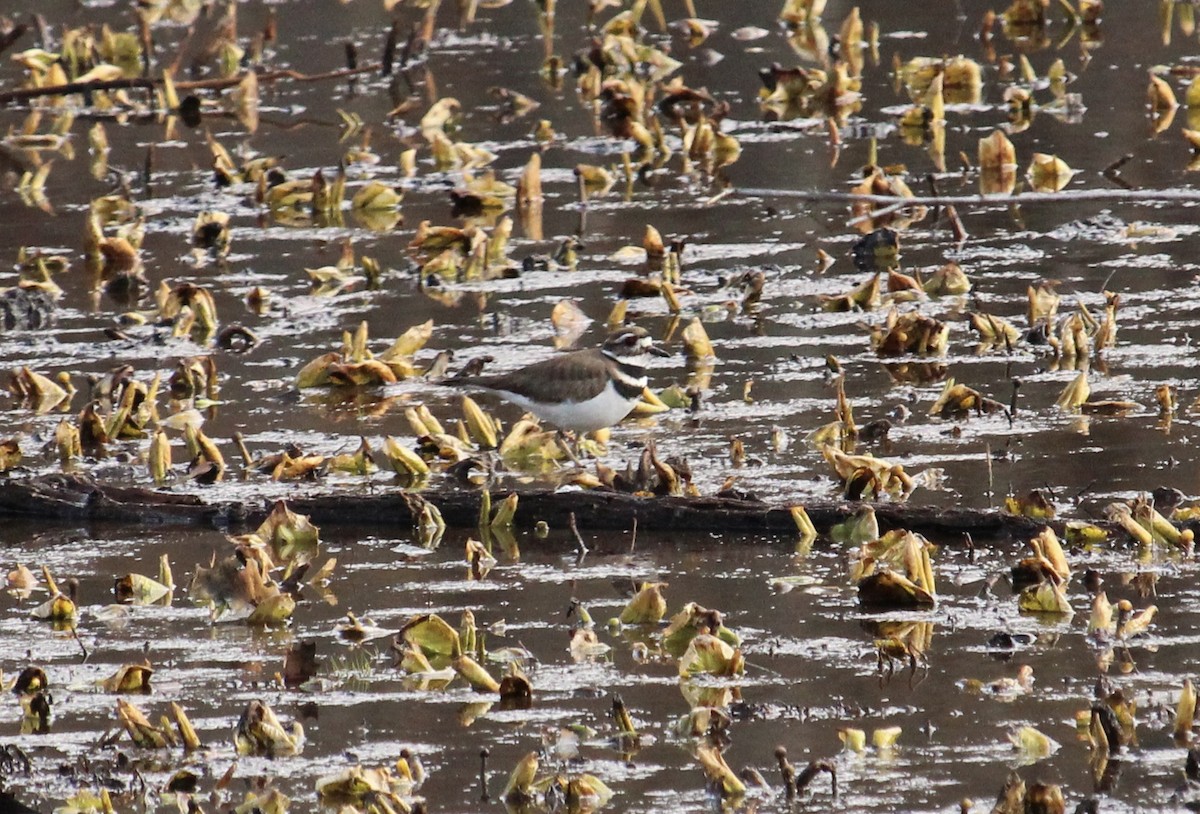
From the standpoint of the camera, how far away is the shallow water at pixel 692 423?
18.5ft

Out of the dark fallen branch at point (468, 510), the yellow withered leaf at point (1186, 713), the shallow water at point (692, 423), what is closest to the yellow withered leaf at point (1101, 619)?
the shallow water at point (692, 423)

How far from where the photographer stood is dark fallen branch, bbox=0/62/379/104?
660 inches

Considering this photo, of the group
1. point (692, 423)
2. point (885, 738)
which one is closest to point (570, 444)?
point (692, 423)

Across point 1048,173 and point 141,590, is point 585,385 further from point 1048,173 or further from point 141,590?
point 1048,173

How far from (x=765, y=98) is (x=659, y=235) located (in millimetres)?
5368

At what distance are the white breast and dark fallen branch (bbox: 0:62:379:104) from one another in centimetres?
939

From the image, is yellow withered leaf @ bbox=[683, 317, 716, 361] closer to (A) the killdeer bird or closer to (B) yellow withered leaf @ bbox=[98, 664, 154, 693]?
(A) the killdeer bird

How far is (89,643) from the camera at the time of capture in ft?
21.6

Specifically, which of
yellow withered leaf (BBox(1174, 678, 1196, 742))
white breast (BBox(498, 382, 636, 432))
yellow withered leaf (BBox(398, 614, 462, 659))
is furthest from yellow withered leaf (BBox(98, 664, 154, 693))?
yellow withered leaf (BBox(1174, 678, 1196, 742))

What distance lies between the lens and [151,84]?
1698cm

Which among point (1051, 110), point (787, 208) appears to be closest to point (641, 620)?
point (787, 208)

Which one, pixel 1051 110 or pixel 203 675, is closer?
pixel 203 675

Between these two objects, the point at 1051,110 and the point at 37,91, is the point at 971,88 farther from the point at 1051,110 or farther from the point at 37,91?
the point at 37,91

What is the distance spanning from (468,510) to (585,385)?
1000 mm
